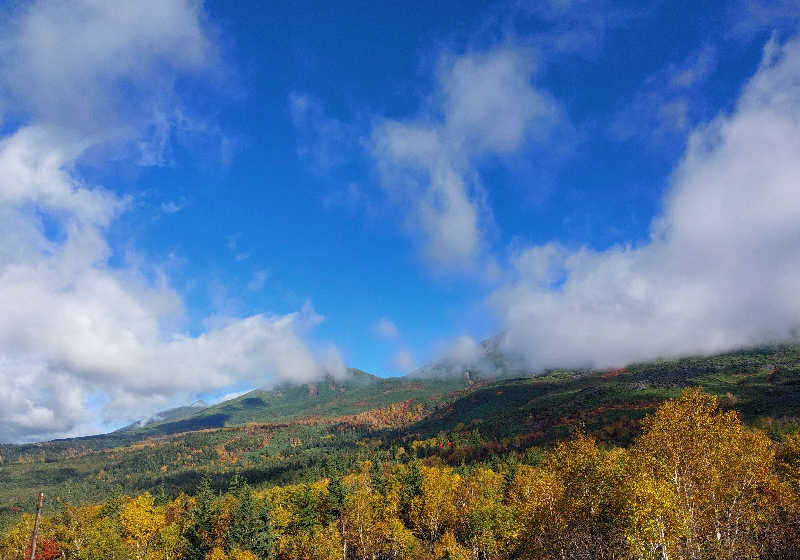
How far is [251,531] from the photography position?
88.4 meters

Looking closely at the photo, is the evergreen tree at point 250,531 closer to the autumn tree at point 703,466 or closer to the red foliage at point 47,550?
the red foliage at point 47,550

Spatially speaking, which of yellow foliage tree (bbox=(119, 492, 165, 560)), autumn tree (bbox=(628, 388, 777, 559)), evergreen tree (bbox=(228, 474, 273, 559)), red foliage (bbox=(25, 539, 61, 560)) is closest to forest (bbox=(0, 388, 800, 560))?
autumn tree (bbox=(628, 388, 777, 559))

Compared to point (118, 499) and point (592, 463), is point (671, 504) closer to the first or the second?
point (592, 463)

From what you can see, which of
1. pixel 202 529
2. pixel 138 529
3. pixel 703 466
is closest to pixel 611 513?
pixel 703 466

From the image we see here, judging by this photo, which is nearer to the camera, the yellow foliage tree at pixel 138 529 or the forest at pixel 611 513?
the forest at pixel 611 513

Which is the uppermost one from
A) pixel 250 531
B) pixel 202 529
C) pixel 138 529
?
pixel 250 531

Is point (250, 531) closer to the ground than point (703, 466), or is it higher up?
closer to the ground

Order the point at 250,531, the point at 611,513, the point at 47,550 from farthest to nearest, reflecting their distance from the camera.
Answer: the point at 47,550
the point at 250,531
the point at 611,513

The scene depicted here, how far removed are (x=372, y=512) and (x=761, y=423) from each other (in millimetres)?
190799

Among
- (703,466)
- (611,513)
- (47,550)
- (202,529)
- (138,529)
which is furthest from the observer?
(47,550)

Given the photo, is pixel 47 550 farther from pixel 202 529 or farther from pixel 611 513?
pixel 611 513

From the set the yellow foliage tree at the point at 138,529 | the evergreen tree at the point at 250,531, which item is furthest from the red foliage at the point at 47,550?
the evergreen tree at the point at 250,531

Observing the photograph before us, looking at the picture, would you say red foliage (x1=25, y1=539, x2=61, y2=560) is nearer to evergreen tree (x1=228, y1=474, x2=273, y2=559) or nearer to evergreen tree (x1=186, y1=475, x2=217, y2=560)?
evergreen tree (x1=186, y1=475, x2=217, y2=560)

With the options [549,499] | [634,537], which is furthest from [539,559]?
[634,537]
